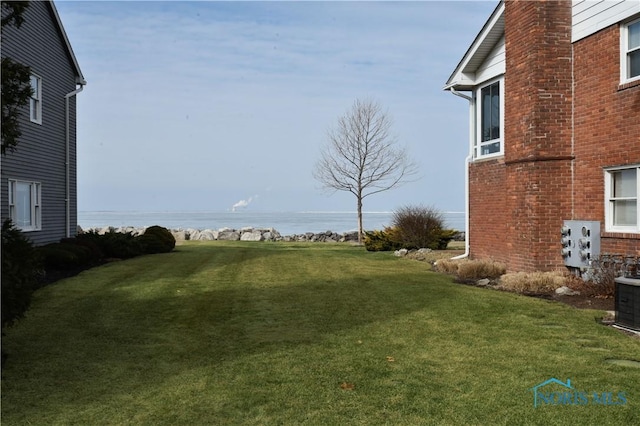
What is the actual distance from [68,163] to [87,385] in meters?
16.9

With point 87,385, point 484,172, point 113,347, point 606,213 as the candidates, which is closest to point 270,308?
point 113,347

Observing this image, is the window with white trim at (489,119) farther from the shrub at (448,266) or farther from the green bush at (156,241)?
the green bush at (156,241)

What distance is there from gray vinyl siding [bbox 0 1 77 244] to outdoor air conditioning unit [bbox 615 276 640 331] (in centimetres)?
1498

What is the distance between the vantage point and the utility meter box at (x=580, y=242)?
40.2 feet

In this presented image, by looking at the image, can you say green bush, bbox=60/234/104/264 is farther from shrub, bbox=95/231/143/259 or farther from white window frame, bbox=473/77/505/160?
white window frame, bbox=473/77/505/160

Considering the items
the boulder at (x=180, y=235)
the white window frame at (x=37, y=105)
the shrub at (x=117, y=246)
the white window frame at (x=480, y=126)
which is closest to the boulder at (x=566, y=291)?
the white window frame at (x=480, y=126)

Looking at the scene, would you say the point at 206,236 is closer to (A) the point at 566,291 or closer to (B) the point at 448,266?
(B) the point at 448,266

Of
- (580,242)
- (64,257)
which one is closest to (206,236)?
(64,257)

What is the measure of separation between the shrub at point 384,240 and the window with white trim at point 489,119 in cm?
700

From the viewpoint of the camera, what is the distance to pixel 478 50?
52.6 feet

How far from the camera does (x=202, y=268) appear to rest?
635 inches

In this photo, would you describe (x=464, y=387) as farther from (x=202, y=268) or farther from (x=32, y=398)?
(x=202, y=268)

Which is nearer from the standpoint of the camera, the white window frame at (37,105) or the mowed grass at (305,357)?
the mowed grass at (305,357)

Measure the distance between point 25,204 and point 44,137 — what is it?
2.39 m
